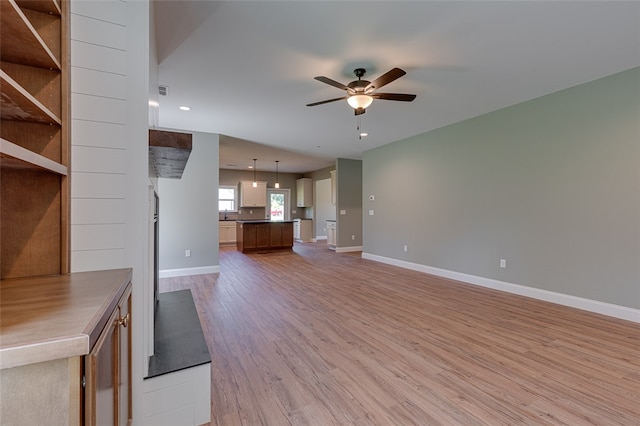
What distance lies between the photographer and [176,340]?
5.94 feet

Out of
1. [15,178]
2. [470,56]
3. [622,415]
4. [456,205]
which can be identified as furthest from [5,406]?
[456,205]

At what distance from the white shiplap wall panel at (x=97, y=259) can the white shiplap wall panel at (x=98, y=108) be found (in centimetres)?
62

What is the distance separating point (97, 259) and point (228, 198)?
9.41 metres

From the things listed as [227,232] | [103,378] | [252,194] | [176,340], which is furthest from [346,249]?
[103,378]

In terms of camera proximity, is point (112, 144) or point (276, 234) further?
point (276, 234)

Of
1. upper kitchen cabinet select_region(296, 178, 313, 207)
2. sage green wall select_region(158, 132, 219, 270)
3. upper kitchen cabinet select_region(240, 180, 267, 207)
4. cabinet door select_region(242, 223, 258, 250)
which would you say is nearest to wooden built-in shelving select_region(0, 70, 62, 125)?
sage green wall select_region(158, 132, 219, 270)

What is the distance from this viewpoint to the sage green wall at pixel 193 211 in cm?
504

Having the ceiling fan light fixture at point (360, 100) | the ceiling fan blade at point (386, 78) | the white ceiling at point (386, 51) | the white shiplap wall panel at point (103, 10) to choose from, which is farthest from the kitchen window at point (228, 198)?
the white shiplap wall panel at point (103, 10)

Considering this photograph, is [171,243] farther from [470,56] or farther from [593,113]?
[593,113]

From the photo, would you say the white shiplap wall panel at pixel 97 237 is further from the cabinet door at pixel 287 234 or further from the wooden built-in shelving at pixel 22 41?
the cabinet door at pixel 287 234

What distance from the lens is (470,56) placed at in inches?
109

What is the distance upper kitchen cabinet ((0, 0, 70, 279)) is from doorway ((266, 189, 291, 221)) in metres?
10.00

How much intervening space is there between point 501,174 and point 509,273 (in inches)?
56.0

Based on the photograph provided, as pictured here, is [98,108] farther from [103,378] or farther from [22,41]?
[103,378]
